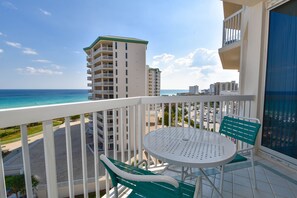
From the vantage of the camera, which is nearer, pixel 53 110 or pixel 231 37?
pixel 53 110

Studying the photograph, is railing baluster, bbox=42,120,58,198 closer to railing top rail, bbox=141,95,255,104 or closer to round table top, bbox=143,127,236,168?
round table top, bbox=143,127,236,168

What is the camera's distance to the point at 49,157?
994 mm

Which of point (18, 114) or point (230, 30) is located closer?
point (18, 114)

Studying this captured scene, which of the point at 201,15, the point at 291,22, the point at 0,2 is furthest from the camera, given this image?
the point at 0,2

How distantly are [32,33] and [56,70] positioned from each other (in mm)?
6918

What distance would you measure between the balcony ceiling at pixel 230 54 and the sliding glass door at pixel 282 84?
2472 millimetres

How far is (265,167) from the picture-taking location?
2229 mm

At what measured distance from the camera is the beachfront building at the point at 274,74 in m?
2.12

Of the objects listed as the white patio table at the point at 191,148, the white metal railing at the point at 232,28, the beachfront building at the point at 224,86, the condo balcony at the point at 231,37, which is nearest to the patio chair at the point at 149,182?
the white patio table at the point at 191,148

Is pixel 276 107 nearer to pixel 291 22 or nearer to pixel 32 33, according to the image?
pixel 291 22

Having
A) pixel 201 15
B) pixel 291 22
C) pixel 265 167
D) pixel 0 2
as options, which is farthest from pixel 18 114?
pixel 0 2

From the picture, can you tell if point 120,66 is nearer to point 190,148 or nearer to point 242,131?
point 242,131

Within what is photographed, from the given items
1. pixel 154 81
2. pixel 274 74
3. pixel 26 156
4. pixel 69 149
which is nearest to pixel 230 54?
pixel 274 74

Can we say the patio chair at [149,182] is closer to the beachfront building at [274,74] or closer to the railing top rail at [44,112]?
the railing top rail at [44,112]
